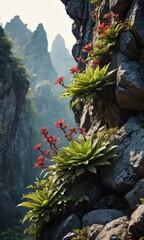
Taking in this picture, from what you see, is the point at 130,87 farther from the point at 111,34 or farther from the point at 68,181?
the point at 68,181

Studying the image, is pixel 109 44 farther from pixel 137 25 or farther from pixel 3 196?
pixel 3 196

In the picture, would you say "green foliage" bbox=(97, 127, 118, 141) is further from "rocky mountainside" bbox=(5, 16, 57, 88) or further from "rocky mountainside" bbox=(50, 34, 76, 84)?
"rocky mountainside" bbox=(50, 34, 76, 84)

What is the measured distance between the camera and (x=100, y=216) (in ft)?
22.9

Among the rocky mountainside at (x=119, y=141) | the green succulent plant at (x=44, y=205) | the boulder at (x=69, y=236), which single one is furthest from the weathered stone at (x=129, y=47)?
the boulder at (x=69, y=236)

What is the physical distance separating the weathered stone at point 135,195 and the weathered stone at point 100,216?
0.45 metres

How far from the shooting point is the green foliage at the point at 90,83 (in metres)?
8.85

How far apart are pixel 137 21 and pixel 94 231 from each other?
6478mm

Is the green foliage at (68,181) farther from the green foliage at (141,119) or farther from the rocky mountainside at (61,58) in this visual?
the rocky mountainside at (61,58)

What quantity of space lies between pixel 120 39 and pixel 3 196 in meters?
21.1

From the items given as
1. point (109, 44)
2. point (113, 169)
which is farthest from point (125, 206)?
point (109, 44)

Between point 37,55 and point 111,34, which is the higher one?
point 37,55

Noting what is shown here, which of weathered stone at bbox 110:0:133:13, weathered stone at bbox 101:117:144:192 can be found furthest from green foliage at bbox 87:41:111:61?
weathered stone at bbox 101:117:144:192

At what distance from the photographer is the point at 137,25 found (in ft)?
29.9

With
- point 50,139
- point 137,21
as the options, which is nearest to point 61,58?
point 137,21
